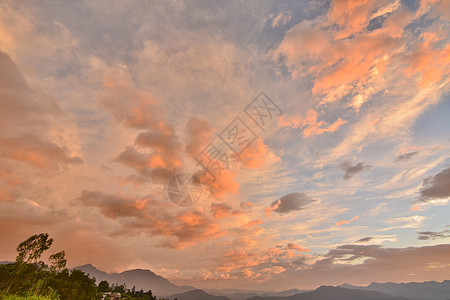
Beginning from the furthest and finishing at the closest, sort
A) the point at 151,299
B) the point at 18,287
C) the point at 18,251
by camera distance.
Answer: the point at 151,299 < the point at 18,287 < the point at 18,251

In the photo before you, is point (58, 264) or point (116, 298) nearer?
point (58, 264)

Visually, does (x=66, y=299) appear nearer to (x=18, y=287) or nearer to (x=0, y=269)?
(x=18, y=287)

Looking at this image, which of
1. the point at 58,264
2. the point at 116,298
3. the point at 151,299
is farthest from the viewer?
the point at 151,299

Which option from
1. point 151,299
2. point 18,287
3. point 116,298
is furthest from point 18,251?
point 151,299

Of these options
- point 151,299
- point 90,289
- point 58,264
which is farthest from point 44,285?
point 151,299

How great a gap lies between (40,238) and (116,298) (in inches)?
2187

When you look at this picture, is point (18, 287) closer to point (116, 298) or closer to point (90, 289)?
point (90, 289)

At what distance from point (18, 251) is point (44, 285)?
88.7 ft

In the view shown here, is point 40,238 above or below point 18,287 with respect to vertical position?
above

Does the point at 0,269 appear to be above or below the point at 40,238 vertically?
below

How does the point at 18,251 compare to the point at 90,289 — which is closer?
the point at 18,251

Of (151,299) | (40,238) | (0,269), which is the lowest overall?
(151,299)

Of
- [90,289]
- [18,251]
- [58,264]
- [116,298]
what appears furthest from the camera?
[116,298]

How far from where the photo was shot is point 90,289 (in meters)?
97.5
